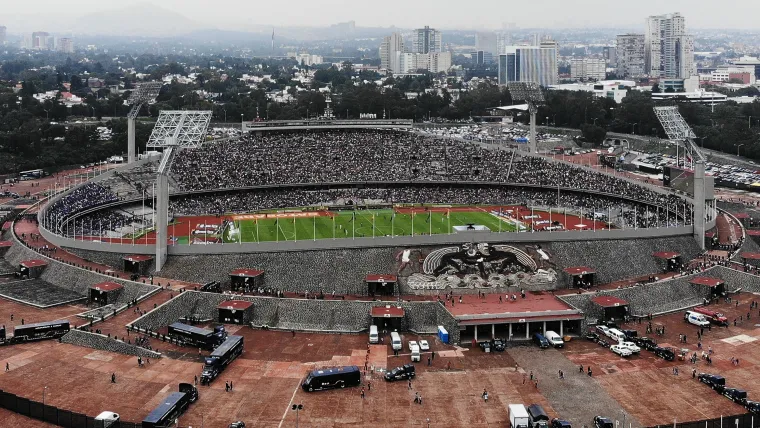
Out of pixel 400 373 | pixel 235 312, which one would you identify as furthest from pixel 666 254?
pixel 235 312

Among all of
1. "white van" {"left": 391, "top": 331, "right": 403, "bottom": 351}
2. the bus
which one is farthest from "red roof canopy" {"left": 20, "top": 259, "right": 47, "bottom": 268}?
the bus

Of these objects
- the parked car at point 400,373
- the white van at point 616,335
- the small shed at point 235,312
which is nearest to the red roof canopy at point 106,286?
the small shed at point 235,312

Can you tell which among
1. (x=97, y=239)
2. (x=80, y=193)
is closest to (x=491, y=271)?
(x=97, y=239)

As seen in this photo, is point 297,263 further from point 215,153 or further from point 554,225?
point 215,153

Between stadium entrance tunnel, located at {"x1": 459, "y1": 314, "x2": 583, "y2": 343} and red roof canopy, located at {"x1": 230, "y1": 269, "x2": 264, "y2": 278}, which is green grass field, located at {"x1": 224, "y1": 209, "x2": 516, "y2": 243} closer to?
red roof canopy, located at {"x1": 230, "y1": 269, "x2": 264, "y2": 278}

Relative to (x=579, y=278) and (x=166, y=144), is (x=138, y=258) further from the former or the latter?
(x=579, y=278)

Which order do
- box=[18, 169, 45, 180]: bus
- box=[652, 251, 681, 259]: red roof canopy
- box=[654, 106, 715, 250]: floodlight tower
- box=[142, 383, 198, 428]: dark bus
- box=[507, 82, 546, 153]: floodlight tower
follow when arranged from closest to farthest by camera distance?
box=[142, 383, 198, 428]: dark bus
box=[652, 251, 681, 259]: red roof canopy
box=[654, 106, 715, 250]: floodlight tower
box=[507, 82, 546, 153]: floodlight tower
box=[18, 169, 45, 180]: bus
